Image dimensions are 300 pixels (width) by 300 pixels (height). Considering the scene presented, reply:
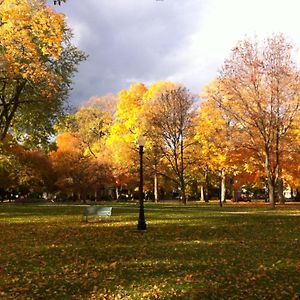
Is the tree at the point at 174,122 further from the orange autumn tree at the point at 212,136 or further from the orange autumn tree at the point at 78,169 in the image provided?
the orange autumn tree at the point at 78,169

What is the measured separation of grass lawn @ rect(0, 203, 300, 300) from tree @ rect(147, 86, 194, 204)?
25.4 meters

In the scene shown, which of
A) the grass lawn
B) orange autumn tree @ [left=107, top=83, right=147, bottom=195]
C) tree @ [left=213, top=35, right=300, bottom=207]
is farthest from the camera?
orange autumn tree @ [left=107, top=83, right=147, bottom=195]

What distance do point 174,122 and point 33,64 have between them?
69.4ft

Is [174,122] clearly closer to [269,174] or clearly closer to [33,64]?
[269,174]

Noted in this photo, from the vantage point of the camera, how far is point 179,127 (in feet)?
141

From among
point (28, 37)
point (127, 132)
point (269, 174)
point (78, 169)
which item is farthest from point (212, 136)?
point (28, 37)

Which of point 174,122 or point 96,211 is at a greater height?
point 174,122

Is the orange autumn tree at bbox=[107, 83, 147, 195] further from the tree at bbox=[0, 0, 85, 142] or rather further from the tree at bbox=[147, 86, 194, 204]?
the tree at bbox=[0, 0, 85, 142]

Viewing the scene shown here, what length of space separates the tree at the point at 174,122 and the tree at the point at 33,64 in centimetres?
1527

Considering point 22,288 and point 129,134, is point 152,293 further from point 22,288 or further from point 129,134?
point 129,134

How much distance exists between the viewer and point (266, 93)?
112ft

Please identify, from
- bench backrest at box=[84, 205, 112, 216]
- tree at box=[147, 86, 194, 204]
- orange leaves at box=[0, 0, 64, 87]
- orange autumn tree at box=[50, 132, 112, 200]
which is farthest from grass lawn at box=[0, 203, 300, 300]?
orange autumn tree at box=[50, 132, 112, 200]

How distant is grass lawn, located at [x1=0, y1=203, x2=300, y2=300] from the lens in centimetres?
812

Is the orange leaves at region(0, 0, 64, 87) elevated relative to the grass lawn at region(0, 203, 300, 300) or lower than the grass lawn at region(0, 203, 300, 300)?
elevated
